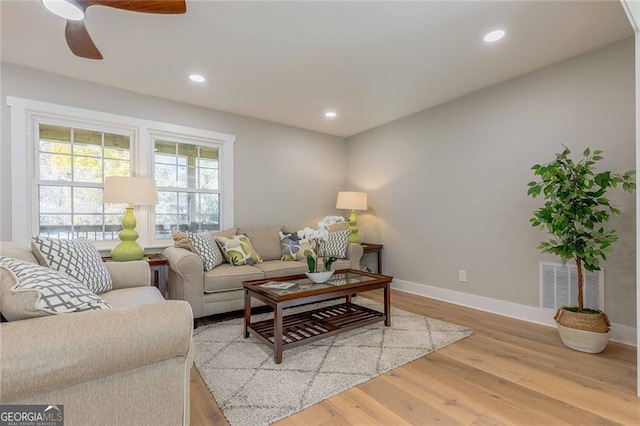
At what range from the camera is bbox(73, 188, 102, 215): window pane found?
3141 mm

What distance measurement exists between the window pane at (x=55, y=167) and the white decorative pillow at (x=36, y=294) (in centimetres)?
227

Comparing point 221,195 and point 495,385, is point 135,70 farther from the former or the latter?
point 495,385

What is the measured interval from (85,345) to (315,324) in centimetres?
186

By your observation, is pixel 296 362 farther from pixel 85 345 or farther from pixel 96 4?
pixel 96 4

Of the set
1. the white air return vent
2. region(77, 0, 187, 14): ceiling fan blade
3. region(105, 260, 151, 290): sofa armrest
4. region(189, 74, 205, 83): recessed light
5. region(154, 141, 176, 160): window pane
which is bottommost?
the white air return vent

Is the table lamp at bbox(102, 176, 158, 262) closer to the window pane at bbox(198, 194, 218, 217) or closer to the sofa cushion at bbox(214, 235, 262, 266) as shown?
the sofa cushion at bbox(214, 235, 262, 266)

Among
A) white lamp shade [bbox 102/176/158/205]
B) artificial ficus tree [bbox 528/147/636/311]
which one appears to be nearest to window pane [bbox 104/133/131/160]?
white lamp shade [bbox 102/176/158/205]

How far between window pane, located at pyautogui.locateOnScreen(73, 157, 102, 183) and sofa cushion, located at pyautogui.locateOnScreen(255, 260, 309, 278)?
1989 mm

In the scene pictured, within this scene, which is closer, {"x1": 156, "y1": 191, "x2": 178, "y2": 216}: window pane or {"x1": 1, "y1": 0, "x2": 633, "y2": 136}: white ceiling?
{"x1": 1, "y1": 0, "x2": 633, "y2": 136}: white ceiling

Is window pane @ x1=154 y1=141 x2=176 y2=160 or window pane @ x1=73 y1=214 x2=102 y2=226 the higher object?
window pane @ x1=154 y1=141 x2=176 y2=160

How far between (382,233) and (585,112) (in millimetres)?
2645

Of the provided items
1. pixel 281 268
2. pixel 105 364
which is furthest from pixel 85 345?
pixel 281 268

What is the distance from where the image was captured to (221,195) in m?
3.99

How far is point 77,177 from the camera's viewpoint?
313 cm
